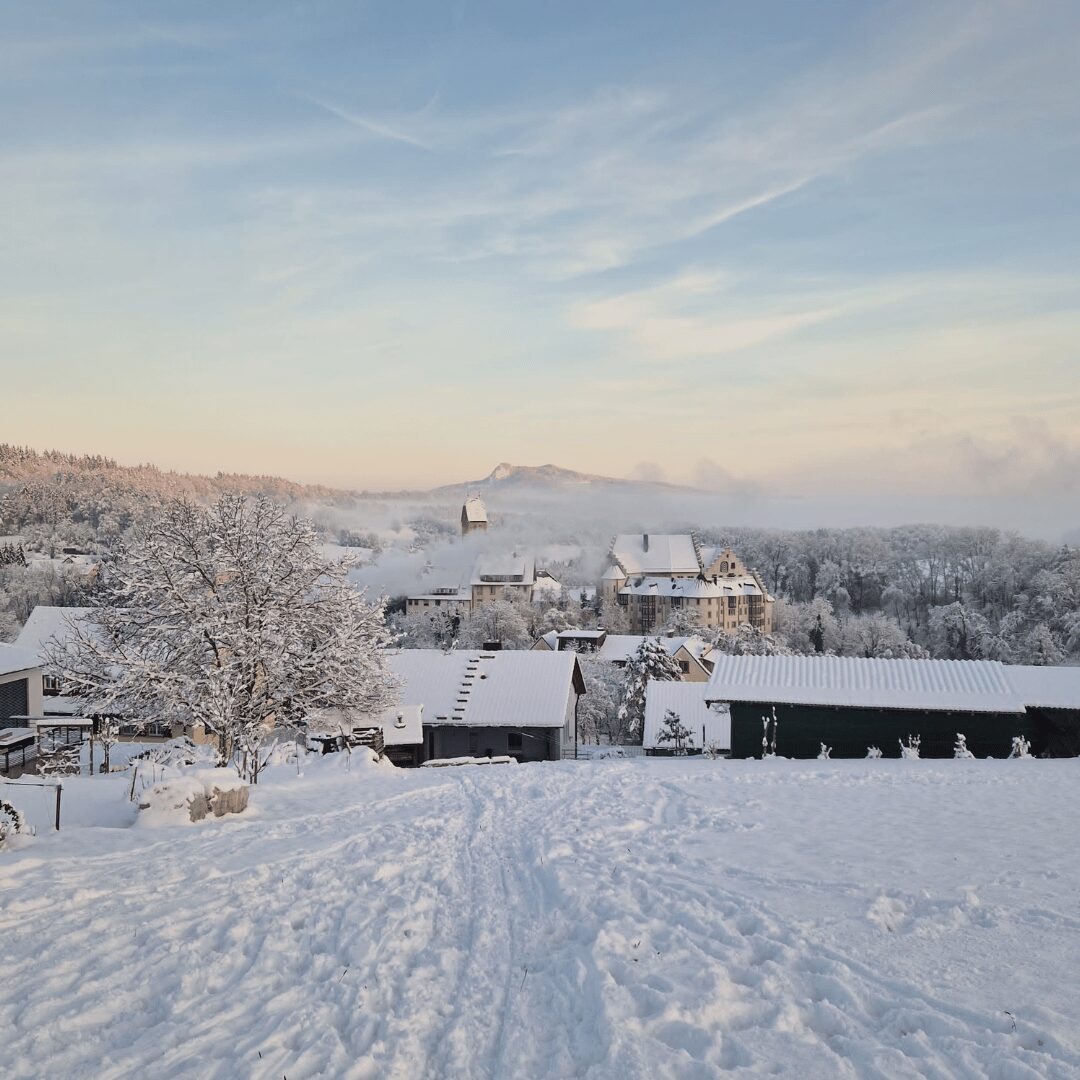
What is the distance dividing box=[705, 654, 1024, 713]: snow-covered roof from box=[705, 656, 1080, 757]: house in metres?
0.03

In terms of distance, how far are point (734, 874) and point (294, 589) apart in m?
14.2

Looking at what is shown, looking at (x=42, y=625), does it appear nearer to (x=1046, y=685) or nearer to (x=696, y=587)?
(x=1046, y=685)

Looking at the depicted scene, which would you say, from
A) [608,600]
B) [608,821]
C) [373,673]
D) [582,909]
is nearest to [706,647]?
[608,600]

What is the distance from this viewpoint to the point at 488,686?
37.9m

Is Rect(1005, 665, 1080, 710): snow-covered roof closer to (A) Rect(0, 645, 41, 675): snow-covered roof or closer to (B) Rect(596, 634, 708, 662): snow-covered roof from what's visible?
(B) Rect(596, 634, 708, 662): snow-covered roof

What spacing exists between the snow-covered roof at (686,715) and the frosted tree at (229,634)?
21.4 metres

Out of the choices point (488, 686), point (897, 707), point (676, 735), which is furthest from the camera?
point (676, 735)

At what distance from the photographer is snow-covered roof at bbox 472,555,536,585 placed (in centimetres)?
11038

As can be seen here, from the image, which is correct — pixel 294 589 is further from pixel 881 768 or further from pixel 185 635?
pixel 881 768

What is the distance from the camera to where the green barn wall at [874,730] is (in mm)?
25688

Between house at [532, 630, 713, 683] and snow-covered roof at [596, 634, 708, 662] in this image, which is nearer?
house at [532, 630, 713, 683]

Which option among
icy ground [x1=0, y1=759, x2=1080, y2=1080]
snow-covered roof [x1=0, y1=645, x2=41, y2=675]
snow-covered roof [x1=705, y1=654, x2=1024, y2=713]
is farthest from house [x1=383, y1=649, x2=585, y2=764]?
icy ground [x1=0, y1=759, x2=1080, y2=1080]

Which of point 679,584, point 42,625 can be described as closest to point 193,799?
point 42,625

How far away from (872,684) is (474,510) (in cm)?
12061
